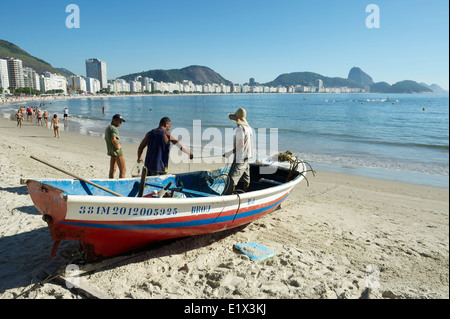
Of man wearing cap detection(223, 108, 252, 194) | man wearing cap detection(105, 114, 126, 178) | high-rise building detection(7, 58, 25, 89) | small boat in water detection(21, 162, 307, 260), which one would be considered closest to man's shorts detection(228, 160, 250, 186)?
man wearing cap detection(223, 108, 252, 194)

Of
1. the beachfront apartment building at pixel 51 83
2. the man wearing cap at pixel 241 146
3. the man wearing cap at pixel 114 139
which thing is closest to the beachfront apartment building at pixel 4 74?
the beachfront apartment building at pixel 51 83

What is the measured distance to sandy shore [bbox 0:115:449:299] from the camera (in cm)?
379

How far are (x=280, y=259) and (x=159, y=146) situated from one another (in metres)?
2.97

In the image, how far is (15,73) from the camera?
163125 mm

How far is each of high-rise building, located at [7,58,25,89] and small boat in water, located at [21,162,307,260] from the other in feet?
652

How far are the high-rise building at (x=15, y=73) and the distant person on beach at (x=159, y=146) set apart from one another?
19815 cm

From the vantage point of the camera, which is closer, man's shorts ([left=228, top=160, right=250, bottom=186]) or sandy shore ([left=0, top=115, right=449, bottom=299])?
sandy shore ([left=0, top=115, right=449, bottom=299])

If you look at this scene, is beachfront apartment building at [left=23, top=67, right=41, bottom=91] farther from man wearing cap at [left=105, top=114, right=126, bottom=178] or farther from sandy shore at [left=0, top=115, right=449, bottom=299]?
man wearing cap at [left=105, top=114, right=126, bottom=178]

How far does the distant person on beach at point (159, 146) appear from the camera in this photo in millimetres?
5359

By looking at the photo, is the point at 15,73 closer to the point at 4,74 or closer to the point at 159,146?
the point at 4,74

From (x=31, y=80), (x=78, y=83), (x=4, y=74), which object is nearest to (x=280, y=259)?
(x=4, y=74)

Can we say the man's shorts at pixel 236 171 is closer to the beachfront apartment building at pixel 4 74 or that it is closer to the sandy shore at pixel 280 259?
the sandy shore at pixel 280 259

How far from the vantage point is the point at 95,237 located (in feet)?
12.9

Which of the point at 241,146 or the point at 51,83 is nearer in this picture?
the point at 241,146
